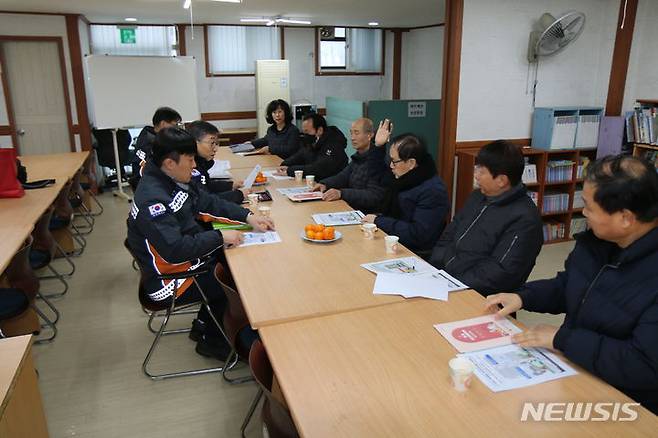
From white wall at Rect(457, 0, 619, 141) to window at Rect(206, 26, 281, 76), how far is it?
4.83m

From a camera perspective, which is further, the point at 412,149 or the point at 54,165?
the point at 54,165

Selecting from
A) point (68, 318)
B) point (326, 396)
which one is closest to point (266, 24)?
point (68, 318)

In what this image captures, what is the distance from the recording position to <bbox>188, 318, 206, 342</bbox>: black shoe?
127 inches

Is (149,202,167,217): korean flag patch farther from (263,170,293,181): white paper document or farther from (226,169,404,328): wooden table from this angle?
(263,170,293,181): white paper document

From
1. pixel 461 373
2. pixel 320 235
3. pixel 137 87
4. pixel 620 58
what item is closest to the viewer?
pixel 461 373

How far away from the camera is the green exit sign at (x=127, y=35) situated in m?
8.19

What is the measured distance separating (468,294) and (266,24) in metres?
7.57

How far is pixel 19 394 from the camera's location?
5.52ft

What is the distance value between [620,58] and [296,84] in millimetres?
5388

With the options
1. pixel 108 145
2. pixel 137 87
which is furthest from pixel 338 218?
pixel 108 145

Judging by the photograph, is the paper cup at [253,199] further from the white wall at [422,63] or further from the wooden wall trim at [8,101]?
the white wall at [422,63]

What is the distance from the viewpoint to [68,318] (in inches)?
144

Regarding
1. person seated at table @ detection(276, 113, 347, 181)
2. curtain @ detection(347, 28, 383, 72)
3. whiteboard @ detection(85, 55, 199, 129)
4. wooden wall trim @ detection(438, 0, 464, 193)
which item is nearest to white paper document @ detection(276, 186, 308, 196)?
person seated at table @ detection(276, 113, 347, 181)

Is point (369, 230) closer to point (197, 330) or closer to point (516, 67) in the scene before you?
point (197, 330)
